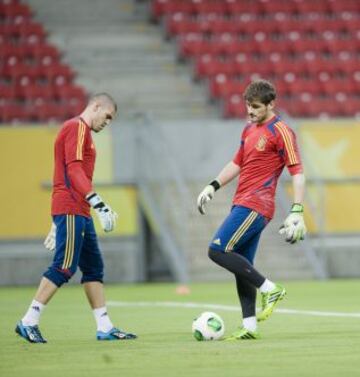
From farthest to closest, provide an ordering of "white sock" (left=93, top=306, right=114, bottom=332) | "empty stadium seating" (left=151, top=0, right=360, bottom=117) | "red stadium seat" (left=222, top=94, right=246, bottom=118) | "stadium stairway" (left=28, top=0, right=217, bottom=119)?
"stadium stairway" (left=28, top=0, right=217, bottom=119)
"empty stadium seating" (left=151, top=0, right=360, bottom=117)
"red stadium seat" (left=222, top=94, right=246, bottom=118)
"white sock" (left=93, top=306, right=114, bottom=332)

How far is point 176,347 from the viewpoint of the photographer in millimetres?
9523

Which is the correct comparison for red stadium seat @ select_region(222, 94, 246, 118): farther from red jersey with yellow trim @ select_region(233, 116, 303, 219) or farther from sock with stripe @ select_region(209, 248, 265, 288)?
sock with stripe @ select_region(209, 248, 265, 288)

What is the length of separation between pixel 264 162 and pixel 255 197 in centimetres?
31

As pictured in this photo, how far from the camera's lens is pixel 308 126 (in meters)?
21.7

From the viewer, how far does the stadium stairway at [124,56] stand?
2477 cm

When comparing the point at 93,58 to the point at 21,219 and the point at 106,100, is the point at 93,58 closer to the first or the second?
the point at 21,219

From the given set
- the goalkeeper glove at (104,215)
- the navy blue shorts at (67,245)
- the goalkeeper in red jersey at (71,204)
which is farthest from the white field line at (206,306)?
the goalkeeper glove at (104,215)

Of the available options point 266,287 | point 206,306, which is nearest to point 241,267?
point 266,287

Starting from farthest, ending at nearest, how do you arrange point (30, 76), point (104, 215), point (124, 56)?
point (124, 56), point (30, 76), point (104, 215)

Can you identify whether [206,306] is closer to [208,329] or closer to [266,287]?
[208,329]

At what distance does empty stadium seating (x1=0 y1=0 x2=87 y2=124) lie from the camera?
22641mm

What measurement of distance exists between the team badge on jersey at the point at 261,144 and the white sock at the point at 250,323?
1431 mm

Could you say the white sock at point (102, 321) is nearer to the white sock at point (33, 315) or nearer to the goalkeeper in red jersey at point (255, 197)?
the white sock at point (33, 315)

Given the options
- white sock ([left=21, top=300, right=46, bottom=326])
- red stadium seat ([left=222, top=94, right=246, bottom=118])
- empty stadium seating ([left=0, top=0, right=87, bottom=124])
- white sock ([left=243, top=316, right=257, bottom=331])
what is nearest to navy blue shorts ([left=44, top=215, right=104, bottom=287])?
white sock ([left=21, top=300, right=46, bottom=326])
